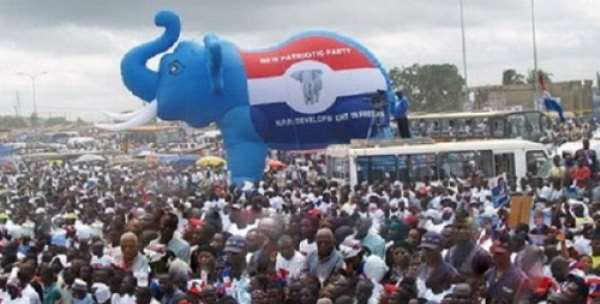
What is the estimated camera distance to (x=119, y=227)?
1142 cm

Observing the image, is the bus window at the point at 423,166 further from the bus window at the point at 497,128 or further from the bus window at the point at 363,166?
the bus window at the point at 497,128

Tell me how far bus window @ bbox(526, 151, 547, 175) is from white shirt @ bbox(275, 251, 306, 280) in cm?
1216

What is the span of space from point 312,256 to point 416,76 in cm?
6249

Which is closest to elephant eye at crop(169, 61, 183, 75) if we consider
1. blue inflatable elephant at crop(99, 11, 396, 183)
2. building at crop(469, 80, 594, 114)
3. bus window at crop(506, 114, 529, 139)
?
blue inflatable elephant at crop(99, 11, 396, 183)

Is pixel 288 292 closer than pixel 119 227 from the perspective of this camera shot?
Yes

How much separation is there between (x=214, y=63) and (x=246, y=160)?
2.18m

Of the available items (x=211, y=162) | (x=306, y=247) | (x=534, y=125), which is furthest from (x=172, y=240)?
(x=211, y=162)

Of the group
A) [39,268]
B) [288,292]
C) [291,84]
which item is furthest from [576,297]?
[291,84]

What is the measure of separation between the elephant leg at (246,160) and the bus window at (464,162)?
452 centimetres

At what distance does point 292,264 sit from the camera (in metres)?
8.04

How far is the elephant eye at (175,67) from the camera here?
22094 millimetres

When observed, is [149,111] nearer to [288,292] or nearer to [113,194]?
[113,194]

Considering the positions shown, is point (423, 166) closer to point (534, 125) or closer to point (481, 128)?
point (481, 128)

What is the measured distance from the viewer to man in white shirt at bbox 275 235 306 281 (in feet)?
26.2
